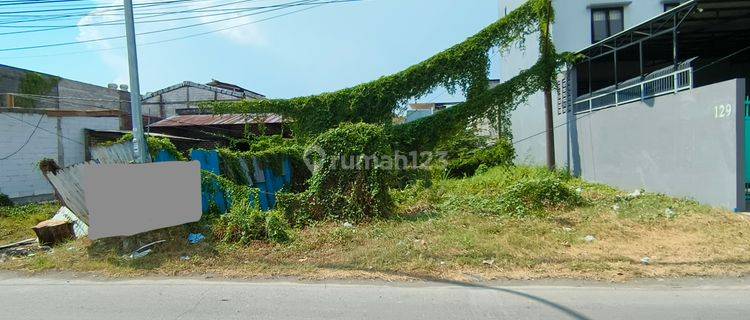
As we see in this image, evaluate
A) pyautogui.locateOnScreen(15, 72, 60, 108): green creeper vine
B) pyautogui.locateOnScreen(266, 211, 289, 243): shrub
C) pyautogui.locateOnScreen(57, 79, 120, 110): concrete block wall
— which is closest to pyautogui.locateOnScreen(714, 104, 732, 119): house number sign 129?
pyautogui.locateOnScreen(266, 211, 289, 243): shrub

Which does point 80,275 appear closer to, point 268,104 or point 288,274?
point 288,274

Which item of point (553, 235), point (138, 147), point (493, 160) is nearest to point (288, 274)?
point (138, 147)

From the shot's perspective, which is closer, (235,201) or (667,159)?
(235,201)

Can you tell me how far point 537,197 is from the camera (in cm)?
984

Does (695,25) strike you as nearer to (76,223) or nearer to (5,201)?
(76,223)

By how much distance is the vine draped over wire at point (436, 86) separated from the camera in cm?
1423

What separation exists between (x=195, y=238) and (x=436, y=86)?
9.05 metres

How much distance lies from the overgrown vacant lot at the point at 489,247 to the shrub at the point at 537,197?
22 mm

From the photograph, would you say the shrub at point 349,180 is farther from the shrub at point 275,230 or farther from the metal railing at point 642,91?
the metal railing at point 642,91

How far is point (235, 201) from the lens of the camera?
30.8 ft

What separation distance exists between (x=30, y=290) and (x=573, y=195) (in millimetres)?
9594

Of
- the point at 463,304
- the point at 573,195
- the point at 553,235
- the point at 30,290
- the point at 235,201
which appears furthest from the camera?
the point at 573,195

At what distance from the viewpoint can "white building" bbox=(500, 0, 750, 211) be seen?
29.8 ft

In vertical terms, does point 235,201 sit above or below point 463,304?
above
